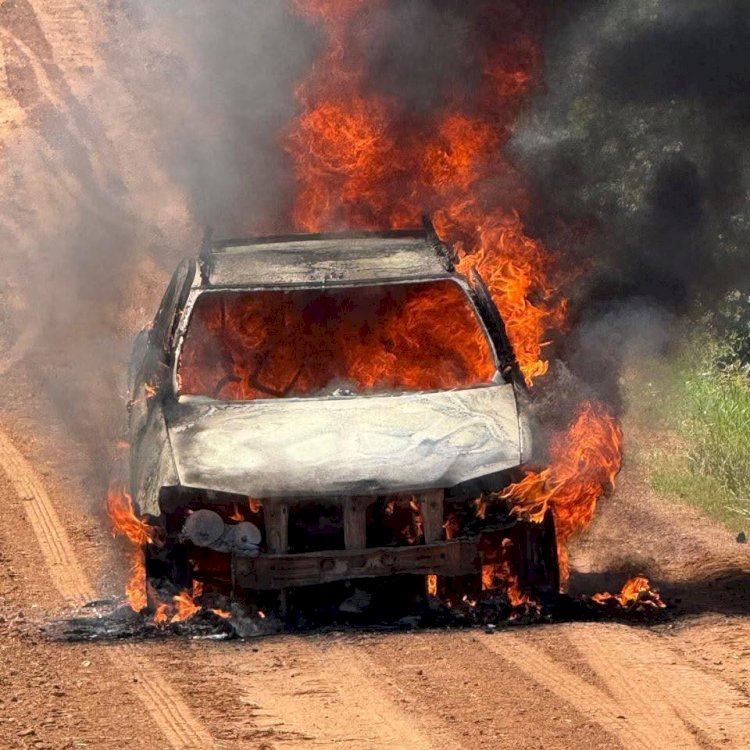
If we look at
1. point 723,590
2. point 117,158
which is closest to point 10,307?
point 117,158

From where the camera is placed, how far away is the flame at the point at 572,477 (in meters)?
7.50

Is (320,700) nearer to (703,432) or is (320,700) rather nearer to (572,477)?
(572,477)

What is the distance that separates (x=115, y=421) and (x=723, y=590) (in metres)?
7.21

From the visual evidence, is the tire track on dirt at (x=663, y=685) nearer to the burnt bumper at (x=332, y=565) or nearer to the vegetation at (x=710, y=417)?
the burnt bumper at (x=332, y=565)

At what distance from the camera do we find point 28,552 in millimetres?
9750

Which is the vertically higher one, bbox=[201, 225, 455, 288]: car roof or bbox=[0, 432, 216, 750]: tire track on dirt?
bbox=[201, 225, 455, 288]: car roof

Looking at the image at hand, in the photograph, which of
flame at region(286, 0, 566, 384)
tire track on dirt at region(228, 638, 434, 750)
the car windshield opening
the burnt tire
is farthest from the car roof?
tire track on dirt at region(228, 638, 434, 750)

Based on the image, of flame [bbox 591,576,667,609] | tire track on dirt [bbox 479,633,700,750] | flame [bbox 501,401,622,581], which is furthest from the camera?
flame [bbox 591,576,667,609]

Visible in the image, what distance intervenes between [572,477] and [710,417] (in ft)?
15.6

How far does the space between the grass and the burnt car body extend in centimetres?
280

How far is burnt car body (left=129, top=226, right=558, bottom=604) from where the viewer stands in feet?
24.0

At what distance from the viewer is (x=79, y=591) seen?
8.71 m

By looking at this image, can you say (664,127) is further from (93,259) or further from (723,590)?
(93,259)

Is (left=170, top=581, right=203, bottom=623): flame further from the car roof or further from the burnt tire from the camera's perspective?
the car roof
